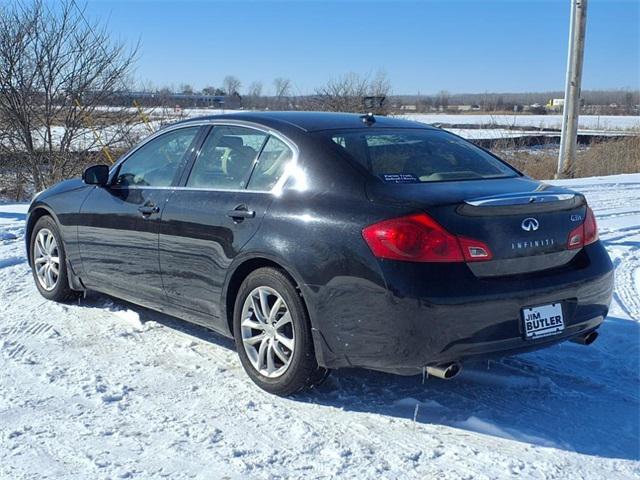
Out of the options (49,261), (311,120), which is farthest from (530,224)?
(49,261)

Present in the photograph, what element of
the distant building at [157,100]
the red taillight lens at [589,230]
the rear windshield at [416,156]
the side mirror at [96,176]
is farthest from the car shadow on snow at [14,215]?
the distant building at [157,100]

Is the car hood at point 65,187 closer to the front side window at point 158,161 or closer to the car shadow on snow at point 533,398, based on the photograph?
the front side window at point 158,161

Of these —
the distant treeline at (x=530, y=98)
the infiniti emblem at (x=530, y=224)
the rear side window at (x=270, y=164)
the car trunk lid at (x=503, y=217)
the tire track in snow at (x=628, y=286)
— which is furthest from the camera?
the distant treeline at (x=530, y=98)

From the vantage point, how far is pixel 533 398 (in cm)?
398

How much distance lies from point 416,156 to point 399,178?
450mm

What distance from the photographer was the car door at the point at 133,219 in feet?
15.9

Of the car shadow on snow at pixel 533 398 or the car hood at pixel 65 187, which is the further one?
the car hood at pixel 65 187

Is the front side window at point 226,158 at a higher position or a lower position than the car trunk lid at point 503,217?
higher

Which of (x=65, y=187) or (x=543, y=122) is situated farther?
(x=543, y=122)

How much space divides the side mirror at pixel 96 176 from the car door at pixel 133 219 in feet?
0.18

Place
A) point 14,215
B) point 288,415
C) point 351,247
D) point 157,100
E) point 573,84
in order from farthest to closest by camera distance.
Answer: point 157,100, point 573,84, point 14,215, point 288,415, point 351,247

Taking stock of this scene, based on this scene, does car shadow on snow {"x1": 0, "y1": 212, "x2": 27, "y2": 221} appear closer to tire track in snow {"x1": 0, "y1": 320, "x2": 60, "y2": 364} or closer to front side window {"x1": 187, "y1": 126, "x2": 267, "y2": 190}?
tire track in snow {"x1": 0, "y1": 320, "x2": 60, "y2": 364}

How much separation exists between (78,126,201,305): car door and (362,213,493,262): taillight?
6.11 ft

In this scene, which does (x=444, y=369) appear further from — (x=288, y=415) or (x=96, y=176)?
(x=96, y=176)
